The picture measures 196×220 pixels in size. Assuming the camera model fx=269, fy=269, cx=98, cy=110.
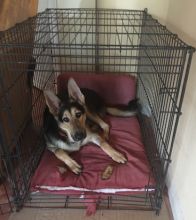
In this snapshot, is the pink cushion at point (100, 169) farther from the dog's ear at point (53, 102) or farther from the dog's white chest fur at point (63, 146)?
the dog's ear at point (53, 102)

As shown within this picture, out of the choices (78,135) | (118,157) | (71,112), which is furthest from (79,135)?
(118,157)

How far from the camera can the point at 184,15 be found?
1322mm

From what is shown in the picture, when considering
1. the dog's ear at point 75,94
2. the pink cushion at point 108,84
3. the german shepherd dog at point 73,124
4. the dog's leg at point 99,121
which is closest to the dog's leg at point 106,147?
the german shepherd dog at point 73,124

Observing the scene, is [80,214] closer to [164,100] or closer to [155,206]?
[155,206]

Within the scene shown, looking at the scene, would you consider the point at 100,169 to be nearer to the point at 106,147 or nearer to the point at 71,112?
the point at 106,147

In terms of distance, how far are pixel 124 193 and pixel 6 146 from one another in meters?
0.60

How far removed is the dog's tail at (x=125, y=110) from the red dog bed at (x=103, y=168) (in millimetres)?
37

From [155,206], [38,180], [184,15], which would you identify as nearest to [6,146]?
[38,180]

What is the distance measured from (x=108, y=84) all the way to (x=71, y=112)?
56 centimetres

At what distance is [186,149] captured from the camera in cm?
119

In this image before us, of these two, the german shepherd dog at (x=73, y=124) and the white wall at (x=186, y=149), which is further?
the german shepherd dog at (x=73, y=124)

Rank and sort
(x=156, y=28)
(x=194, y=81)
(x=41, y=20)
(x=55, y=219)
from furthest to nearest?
(x=41, y=20) < (x=156, y=28) < (x=55, y=219) < (x=194, y=81)

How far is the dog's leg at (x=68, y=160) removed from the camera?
1.37m

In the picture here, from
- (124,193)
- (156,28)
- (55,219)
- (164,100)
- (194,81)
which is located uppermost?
(156,28)
